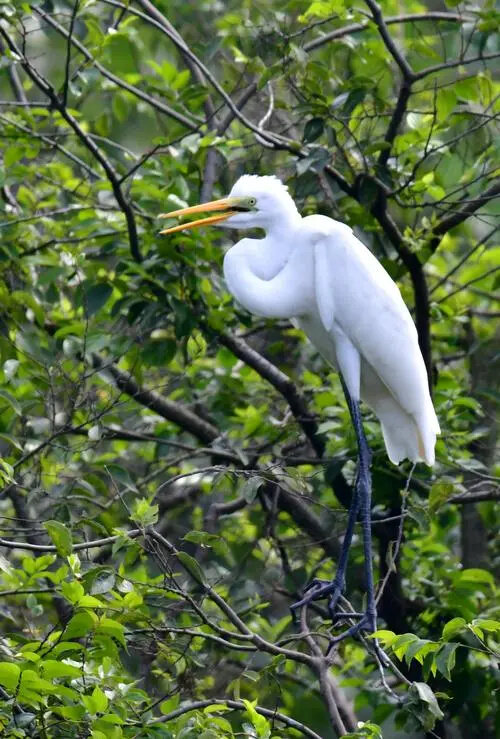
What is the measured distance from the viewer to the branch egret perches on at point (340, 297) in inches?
142

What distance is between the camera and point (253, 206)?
368cm

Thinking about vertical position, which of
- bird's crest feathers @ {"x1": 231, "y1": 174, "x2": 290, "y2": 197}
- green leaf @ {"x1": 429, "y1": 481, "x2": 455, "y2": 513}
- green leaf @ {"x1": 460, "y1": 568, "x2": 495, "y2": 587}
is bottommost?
green leaf @ {"x1": 460, "y1": 568, "x2": 495, "y2": 587}

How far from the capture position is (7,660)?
2438 millimetres

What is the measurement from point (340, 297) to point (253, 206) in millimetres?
378

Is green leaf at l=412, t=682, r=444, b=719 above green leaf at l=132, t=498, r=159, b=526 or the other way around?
the other way around

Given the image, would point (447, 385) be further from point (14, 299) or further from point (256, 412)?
point (14, 299)

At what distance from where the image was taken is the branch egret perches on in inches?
142

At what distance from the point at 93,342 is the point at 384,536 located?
1216 millimetres

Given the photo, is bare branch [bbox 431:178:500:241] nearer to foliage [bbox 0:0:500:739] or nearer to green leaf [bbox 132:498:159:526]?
foliage [bbox 0:0:500:739]

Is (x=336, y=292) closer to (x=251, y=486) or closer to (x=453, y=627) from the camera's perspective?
(x=251, y=486)

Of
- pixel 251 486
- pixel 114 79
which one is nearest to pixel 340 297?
pixel 114 79

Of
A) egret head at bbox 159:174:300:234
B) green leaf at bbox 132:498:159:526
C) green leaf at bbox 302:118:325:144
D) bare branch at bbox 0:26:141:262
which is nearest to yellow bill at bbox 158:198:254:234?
egret head at bbox 159:174:300:234

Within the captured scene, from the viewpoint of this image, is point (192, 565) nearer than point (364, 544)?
Yes

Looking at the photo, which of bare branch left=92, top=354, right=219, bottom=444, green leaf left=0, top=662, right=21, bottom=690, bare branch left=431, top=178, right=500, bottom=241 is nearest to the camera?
green leaf left=0, top=662, right=21, bottom=690
